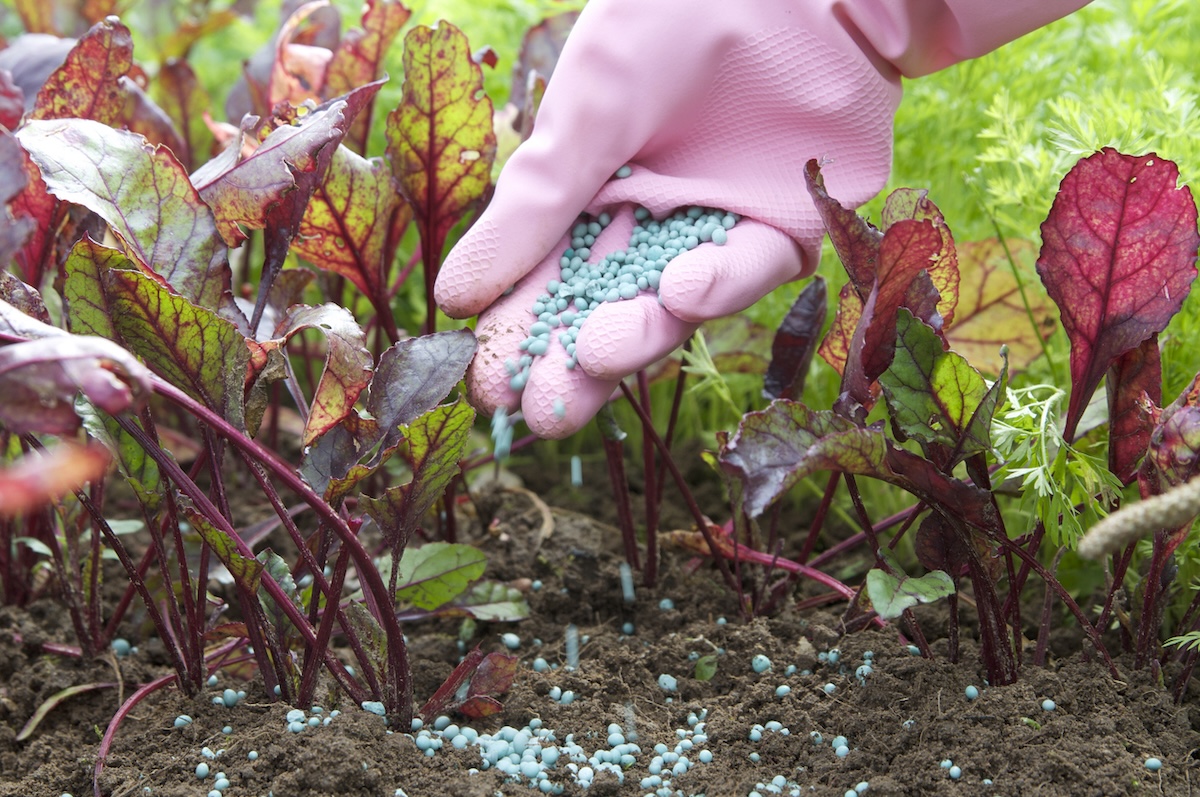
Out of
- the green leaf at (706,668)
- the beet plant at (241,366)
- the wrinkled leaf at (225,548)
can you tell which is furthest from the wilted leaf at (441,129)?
the green leaf at (706,668)

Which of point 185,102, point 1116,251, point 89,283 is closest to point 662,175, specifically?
point 1116,251

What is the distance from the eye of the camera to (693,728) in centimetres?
106

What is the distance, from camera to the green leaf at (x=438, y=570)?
1.17 m

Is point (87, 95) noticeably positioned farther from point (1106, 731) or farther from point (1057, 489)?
point (1106, 731)

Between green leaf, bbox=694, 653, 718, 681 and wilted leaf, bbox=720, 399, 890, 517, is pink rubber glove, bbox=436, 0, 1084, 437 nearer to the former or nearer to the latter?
wilted leaf, bbox=720, 399, 890, 517

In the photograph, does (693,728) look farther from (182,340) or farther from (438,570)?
(182,340)

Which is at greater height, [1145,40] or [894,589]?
[1145,40]

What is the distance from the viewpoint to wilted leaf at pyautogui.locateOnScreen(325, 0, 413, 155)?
142cm

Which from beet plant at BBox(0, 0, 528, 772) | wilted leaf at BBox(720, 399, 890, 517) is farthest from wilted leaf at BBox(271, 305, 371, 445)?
wilted leaf at BBox(720, 399, 890, 517)

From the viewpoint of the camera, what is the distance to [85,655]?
1204 millimetres

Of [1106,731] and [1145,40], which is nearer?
[1106,731]

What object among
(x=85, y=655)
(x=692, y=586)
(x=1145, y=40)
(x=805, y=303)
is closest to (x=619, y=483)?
(x=692, y=586)

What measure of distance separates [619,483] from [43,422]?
2.57 ft

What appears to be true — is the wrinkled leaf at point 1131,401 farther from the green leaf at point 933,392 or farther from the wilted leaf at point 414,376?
the wilted leaf at point 414,376
